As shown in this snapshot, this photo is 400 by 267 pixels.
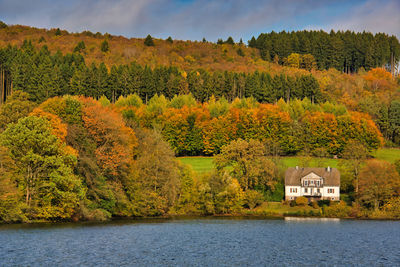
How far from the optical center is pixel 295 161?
131250mm

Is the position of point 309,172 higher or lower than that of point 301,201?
higher

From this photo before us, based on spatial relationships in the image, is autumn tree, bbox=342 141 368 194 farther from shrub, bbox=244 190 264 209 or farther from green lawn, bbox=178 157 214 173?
green lawn, bbox=178 157 214 173

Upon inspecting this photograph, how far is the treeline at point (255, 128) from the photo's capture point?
141m

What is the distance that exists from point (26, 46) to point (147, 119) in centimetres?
5710

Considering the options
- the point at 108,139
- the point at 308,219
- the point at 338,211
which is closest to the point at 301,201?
the point at 338,211

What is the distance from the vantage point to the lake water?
4372 centimetres

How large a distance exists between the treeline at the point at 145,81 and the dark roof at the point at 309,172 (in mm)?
67348

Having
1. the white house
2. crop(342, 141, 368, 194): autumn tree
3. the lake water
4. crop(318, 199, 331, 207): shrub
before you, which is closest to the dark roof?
the white house

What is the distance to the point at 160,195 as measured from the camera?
86625mm

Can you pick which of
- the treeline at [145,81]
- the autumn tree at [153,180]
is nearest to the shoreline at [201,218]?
the autumn tree at [153,180]

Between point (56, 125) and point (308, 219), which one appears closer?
point (56, 125)

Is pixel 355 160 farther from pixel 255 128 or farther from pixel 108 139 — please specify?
pixel 108 139

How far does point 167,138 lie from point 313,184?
47.2 meters

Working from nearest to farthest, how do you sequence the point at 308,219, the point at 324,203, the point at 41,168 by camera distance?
the point at 41,168 → the point at 308,219 → the point at 324,203
